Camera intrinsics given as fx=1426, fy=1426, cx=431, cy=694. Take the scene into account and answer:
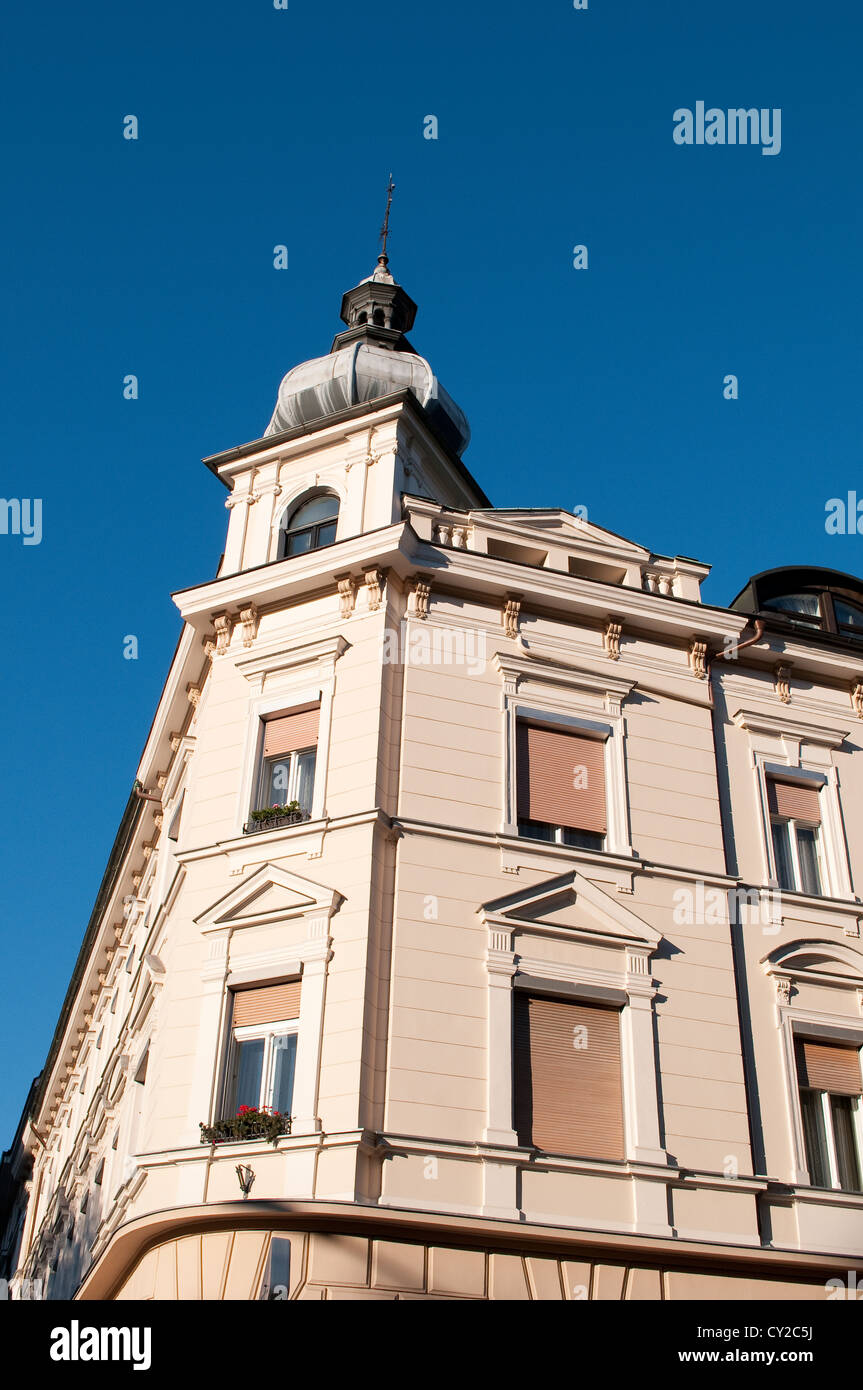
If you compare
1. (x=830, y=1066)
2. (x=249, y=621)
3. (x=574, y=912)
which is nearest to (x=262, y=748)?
(x=249, y=621)

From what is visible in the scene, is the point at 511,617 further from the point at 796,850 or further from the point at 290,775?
the point at 796,850

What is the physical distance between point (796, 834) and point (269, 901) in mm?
7961

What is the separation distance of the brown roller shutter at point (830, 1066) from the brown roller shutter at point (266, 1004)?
6.61 metres

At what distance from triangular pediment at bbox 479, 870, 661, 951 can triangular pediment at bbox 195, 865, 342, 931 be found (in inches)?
79.2

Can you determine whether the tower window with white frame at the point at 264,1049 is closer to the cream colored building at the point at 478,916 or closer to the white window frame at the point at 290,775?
the cream colored building at the point at 478,916

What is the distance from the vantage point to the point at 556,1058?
16828 millimetres

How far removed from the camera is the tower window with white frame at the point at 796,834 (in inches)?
794

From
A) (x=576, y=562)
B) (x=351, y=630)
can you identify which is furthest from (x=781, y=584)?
(x=351, y=630)

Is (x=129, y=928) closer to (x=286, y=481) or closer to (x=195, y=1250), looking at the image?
(x=286, y=481)

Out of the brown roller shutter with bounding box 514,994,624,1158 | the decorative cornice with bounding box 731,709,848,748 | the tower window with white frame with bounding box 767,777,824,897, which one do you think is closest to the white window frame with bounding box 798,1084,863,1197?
the brown roller shutter with bounding box 514,994,624,1158

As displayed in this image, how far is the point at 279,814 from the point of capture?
18.1 metres

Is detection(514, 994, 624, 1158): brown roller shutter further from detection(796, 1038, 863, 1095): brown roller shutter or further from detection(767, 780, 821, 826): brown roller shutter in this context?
detection(767, 780, 821, 826): brown roller shutter
